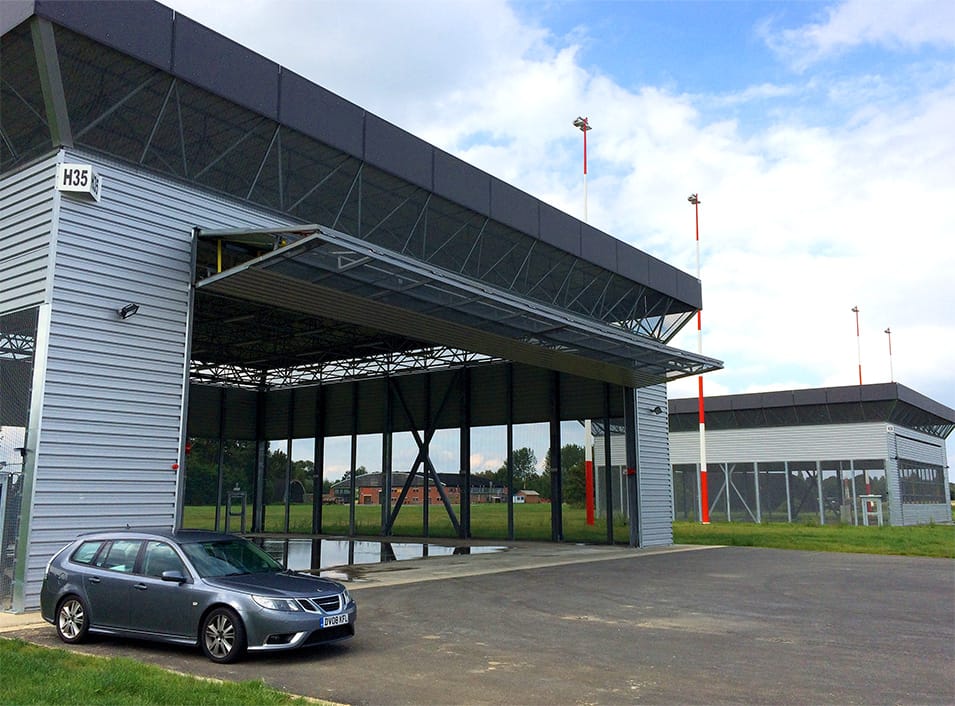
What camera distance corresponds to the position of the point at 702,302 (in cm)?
2730

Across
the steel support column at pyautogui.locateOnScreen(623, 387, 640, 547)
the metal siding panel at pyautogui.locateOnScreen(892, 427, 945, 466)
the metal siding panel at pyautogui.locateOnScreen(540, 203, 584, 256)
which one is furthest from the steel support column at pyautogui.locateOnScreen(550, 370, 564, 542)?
the metal siding panel at pyautogui.locateOnScreen(892, 427, 945, 466)

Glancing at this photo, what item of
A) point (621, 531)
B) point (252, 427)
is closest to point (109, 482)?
point (621, 531)

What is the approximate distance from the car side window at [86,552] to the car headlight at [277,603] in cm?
249

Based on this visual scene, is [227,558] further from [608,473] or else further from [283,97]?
[608,473]

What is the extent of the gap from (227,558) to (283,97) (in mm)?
8676

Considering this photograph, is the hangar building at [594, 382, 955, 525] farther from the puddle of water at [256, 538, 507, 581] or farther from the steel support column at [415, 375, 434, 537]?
the puddle of water at [256, 538, 507, 581]

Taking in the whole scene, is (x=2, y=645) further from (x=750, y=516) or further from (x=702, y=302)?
(x=750, y=516)

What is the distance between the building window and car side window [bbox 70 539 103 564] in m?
40.1

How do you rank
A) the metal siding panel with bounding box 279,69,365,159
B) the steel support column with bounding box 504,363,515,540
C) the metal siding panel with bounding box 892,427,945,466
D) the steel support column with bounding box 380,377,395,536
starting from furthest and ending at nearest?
the metal siding panel with bounding box 892,427,945,466 < the steel support column with bounding box 380,377,395,536 < the steel support column with bounding box 504,363,515,540 < the metal siding panel with bounding box 279,69,365,159

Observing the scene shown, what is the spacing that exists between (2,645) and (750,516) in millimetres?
38926

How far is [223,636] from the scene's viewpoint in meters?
8.13

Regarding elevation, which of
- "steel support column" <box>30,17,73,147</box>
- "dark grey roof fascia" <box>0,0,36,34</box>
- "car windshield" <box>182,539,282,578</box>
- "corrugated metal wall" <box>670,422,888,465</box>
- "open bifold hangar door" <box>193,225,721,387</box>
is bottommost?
"car windshield" <box>182,539,282,578</box>

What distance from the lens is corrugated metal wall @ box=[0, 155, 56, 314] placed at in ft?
39.1

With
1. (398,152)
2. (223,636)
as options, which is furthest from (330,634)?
(398,152)
